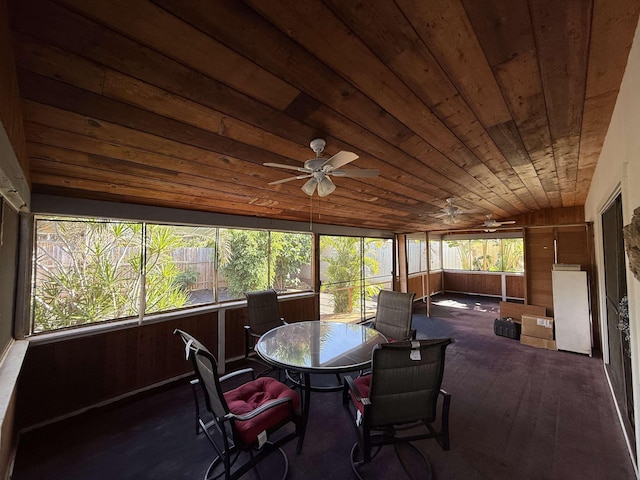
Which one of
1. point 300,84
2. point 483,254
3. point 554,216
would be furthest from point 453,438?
point 483,254

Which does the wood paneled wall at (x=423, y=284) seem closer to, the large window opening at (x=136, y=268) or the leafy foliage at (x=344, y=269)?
the leafy foliage at (x=344, y=269)

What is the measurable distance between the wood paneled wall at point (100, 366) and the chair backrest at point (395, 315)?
231 centimetres

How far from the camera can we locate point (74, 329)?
9.24ft

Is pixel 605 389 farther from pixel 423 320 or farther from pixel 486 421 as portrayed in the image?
pixel 423 320

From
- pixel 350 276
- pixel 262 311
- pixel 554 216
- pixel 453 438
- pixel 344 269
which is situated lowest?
pixel 453 438

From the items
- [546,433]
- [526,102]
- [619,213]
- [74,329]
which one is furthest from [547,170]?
[74,329]

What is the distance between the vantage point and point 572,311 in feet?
14.1

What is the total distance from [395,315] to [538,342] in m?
3.08

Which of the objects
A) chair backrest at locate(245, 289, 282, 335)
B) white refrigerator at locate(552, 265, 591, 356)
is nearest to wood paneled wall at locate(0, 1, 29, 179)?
chair backrest at locate(245, 289, 282, 335)

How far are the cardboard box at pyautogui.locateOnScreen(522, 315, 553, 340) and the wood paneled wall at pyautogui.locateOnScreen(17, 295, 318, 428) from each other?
519 centimetres

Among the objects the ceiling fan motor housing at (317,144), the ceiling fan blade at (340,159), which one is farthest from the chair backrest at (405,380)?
the ceiling fan motor housing at (317,144)

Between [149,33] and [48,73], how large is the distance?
55cm

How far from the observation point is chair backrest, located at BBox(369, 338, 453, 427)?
1.67 metres

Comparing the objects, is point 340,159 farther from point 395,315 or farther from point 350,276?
point 350,276
